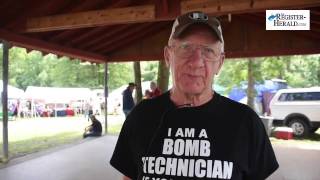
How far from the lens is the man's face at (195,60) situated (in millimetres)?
1307

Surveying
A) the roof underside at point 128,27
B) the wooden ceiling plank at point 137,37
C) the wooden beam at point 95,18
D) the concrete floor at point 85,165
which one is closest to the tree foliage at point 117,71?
the roof underside at point 128,27

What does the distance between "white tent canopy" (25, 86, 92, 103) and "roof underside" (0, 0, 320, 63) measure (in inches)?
520

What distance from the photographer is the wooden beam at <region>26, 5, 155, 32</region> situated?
6371mm

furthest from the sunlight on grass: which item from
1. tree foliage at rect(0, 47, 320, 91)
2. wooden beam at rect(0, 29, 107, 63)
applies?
tree foliage at rect(0, 47, 320, 91)

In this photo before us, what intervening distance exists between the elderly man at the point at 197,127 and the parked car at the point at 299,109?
39.5ft

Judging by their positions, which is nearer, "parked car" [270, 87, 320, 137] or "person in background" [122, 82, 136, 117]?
"person in background" [122, 82, 136, 117]

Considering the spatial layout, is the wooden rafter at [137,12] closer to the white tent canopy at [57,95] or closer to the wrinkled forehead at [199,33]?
the wrinkled forehead at [199,33]

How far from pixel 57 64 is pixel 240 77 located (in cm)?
1813

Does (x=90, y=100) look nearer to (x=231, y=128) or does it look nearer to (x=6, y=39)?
(x=6, y=39)

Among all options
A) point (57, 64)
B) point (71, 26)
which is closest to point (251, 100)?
point (71, 26)

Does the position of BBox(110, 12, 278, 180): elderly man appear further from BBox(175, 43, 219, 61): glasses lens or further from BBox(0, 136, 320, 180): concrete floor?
BBox(0, 136, 320, 180): concrete floor

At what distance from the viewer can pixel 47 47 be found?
829cm

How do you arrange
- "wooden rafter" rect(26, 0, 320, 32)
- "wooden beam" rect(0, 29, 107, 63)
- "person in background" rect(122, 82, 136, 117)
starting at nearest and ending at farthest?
"wooden rafter" rect(26, 0, 320, 32) → "wooden beam" rect(0, 29, 107, 63) → "person in background" rect(122, 82, 136, 117)

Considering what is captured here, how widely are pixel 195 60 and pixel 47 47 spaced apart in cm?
744
